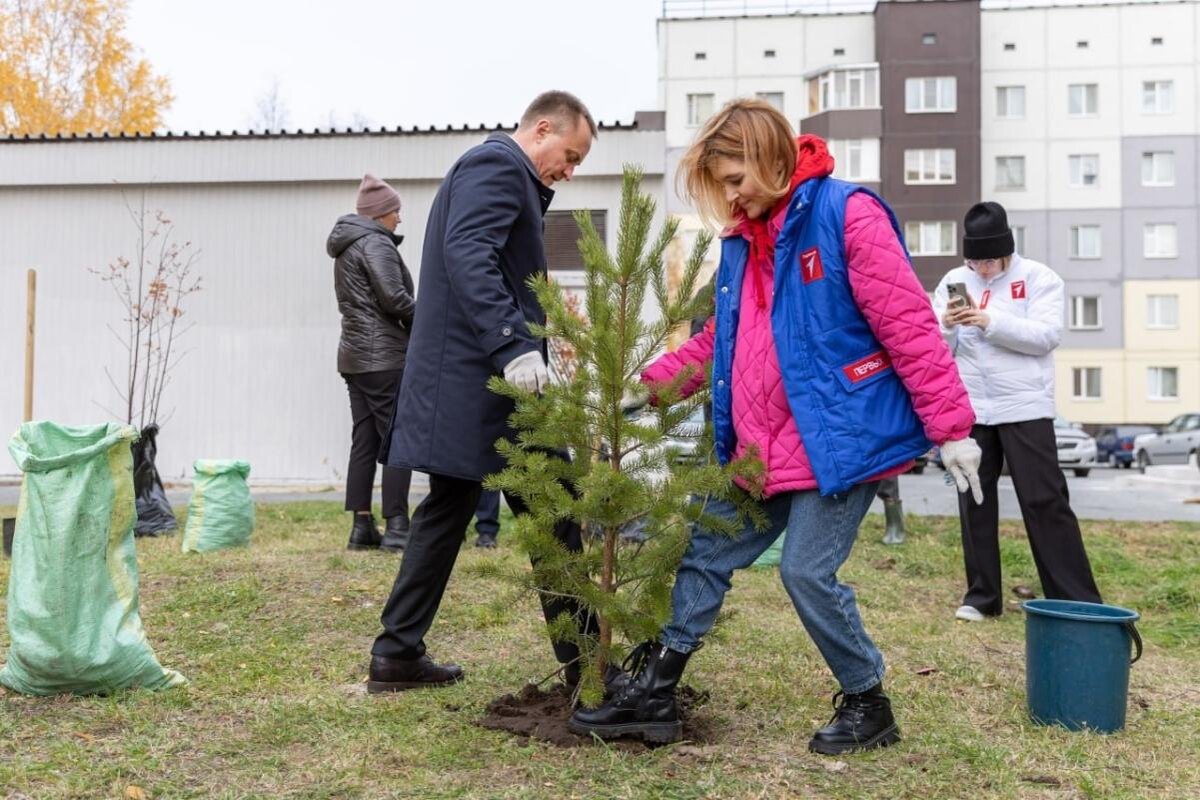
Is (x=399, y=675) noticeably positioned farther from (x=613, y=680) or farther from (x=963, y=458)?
(x=963, y=458)

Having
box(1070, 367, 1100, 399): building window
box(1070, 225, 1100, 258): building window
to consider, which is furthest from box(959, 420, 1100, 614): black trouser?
box(1070, 225, 1100, 258): building window

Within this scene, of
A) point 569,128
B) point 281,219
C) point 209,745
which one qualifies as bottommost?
point 209,745

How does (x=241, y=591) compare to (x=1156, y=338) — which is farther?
(x=1156, y=338)

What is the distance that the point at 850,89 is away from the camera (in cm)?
3759

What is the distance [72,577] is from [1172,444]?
28797 mm

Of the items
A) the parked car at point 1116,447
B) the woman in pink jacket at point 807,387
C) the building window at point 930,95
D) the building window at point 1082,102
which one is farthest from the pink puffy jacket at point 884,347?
the building window at point 1082,102

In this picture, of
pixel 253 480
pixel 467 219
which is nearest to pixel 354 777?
pixel 467 219

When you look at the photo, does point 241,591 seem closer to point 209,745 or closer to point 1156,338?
point 209,745

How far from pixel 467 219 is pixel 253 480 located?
11.0m

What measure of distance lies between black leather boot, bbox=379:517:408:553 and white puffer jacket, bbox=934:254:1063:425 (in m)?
3.20

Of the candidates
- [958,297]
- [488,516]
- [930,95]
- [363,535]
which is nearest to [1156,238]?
[930,95]

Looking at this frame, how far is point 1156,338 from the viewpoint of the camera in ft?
126

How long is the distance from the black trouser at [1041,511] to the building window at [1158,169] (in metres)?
38.4

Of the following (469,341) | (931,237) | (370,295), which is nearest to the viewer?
(469,341)
